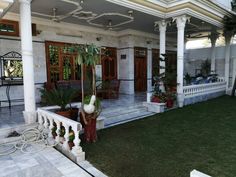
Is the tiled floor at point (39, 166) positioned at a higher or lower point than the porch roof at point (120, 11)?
lower

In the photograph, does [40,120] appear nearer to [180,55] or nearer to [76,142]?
[76,142]

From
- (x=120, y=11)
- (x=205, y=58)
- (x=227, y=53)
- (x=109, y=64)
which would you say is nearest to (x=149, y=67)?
(x=109, y=64)

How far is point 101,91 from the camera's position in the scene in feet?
24.7

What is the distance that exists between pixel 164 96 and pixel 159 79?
0.63 m

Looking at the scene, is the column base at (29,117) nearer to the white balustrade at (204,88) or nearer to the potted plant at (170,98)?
the potted plant at (170,98)

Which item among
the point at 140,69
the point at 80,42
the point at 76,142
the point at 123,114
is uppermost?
the point at 80,42

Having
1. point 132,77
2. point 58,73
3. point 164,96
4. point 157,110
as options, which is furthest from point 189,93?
point 58,73

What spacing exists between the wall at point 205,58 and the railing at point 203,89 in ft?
4.90

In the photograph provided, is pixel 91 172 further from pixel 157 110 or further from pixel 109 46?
pixel 109 46

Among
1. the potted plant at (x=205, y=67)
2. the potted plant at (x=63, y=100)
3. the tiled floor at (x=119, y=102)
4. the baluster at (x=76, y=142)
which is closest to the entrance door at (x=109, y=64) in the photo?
the tiled floor at (x=119, y=102)

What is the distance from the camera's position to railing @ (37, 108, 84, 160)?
319 cm

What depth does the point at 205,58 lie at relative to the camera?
12602 mm

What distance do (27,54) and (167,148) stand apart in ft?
11.4

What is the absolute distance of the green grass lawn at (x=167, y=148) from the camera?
9.22 feet
